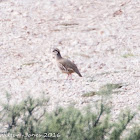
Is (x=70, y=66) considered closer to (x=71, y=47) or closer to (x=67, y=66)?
(x=67, y=66)

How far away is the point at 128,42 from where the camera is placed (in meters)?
11.1

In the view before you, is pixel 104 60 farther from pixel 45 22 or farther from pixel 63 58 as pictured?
pixel 45 22

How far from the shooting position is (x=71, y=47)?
11.0 meters

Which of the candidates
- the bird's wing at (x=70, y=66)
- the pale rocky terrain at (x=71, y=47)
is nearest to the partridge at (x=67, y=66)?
the bird's wing at (x=70, y=66)

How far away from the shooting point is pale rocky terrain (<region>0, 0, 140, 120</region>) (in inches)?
353

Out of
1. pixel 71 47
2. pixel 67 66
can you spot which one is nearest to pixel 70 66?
pixel 67 66

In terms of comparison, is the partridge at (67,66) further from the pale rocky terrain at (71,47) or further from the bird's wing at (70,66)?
the pale rocky terrain at (71,47)

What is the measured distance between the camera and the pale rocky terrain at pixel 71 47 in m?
8.96

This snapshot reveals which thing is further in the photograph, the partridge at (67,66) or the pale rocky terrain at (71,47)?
the partridge at (67,66)

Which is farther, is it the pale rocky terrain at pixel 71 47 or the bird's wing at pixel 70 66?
the bird's wing at pixel 70 66

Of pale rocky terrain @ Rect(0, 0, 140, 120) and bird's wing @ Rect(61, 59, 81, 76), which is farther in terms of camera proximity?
bird's wing @ Rect(61, 59, 81, 76)

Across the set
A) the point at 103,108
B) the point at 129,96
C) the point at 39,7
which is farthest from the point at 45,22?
the point at 103,108

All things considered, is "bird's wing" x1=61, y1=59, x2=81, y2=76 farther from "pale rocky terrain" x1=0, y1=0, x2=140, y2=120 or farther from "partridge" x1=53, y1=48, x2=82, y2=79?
"pale rocky terrain" x1=0, y1=0, x2=140, y2=120

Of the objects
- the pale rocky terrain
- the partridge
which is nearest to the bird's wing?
the partridge
